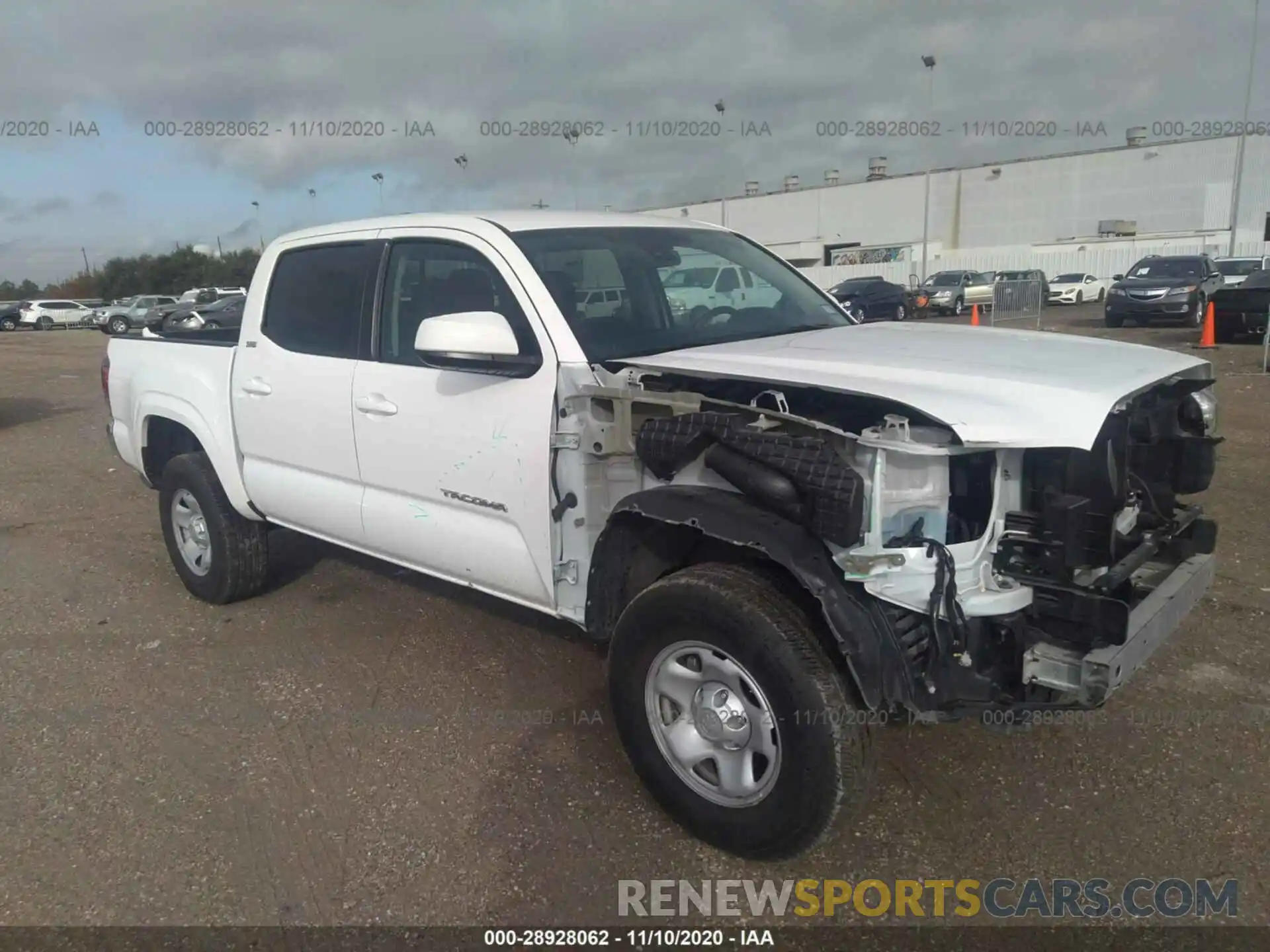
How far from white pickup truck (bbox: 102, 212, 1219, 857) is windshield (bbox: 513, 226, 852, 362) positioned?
0.06 ft

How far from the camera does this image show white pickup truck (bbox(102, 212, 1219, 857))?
2.60 meters

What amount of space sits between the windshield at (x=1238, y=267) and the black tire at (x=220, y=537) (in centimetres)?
3077

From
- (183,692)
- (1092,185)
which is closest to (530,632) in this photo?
(183,692)

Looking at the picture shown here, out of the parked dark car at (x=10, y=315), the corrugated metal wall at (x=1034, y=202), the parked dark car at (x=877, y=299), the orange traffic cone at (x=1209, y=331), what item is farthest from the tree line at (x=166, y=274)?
the orange traffic cone at (x=1209, y=331)

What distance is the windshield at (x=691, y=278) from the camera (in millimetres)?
3977

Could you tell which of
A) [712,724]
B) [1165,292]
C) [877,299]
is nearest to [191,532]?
[712,724]

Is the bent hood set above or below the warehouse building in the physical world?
below

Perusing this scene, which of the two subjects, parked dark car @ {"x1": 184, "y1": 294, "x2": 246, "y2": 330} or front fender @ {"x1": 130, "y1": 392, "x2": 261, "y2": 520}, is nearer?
front fender @ {"x1": 130, "y1": 392, "x2": 261, "y2": 520}

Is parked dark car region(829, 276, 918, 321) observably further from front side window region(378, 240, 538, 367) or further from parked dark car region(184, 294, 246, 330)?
front side window region(378, 240, 538, 367)

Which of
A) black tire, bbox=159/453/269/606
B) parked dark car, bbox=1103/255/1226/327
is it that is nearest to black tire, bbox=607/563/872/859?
black tire, bbox=159/453/269/606

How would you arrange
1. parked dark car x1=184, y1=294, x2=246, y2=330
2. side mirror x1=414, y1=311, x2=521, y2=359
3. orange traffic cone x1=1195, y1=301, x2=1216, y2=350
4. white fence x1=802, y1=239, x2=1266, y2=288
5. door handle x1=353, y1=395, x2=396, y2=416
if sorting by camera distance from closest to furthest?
side mirror x1=414, y1=311, x2=521, y2=359
door handle x1=353, y1=395, x2=396, y2=416
orange traffic cone x1=1195, y1=301, x2=1216, y2=350
parked dark car x1=184, y1=294, x2=246, y2=330
white fence x1=802, y1=239, x2=1266, y2=288

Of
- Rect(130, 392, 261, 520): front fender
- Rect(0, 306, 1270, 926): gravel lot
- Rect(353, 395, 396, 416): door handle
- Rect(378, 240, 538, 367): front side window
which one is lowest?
Rect(0, 306, 1270, 926): gravel lot

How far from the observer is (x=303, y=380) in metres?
4.29

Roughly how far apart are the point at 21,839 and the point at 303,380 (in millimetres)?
2046
